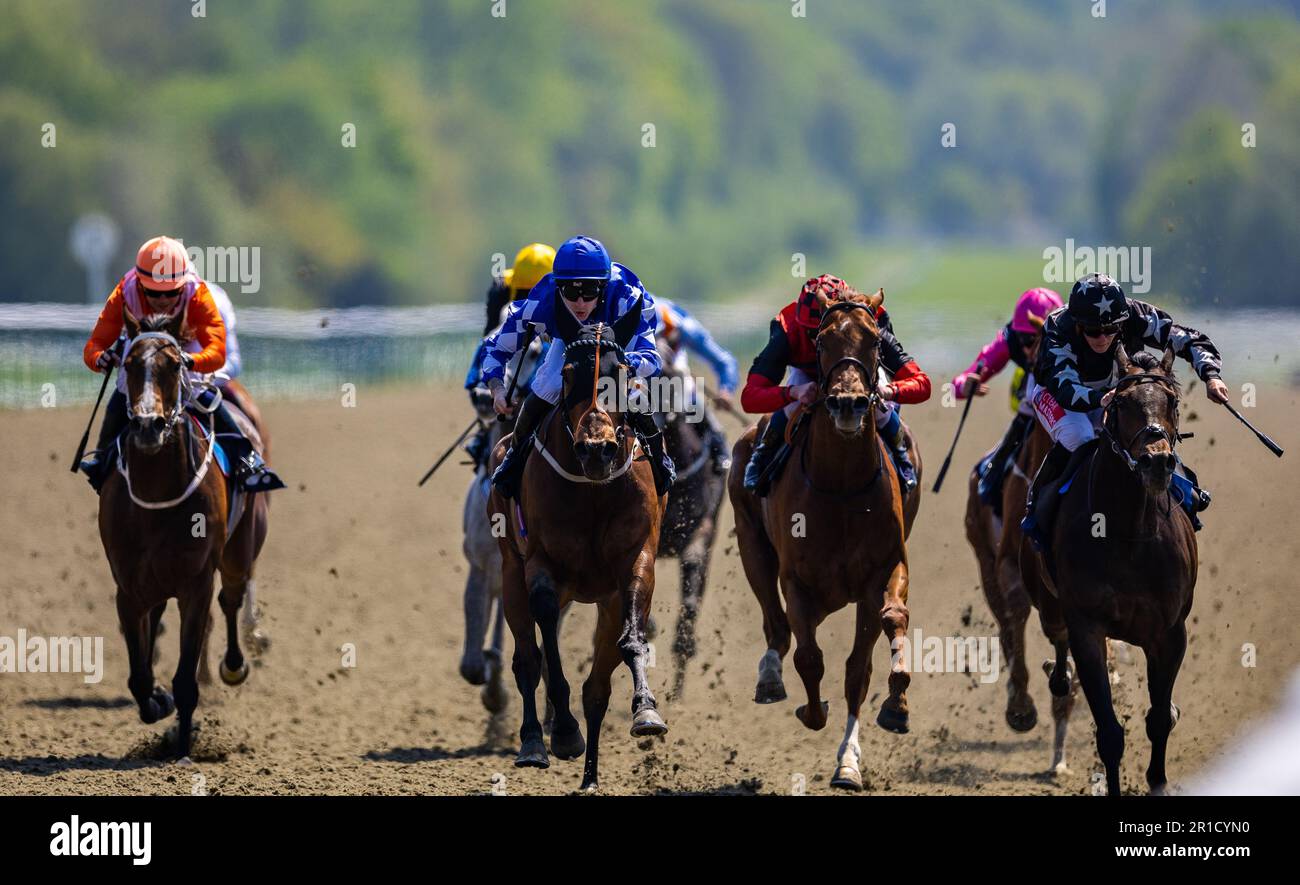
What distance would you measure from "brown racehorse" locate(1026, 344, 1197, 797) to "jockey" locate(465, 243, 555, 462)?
359 centimetres

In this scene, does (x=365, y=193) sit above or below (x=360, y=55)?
below

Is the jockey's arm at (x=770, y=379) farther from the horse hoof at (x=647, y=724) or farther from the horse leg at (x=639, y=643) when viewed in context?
the horse hoof at (x=647, y=724)

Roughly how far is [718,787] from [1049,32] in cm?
9321

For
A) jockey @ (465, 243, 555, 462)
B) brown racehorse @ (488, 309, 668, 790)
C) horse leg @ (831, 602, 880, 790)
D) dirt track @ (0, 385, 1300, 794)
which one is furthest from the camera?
jockey @ (465, 243, 555, 462)

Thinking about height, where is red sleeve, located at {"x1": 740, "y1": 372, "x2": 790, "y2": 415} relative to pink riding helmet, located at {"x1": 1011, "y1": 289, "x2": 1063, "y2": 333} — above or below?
below

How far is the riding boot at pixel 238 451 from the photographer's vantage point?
1020 cm

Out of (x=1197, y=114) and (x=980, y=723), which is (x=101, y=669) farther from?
(x=1197, y=114)

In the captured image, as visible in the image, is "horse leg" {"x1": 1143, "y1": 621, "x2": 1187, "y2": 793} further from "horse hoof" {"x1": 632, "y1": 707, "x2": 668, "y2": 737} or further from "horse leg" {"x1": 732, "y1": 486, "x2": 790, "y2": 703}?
"horse hoof" {"x1": 632, "y1": 707, "x2": 668, "y2": 737}

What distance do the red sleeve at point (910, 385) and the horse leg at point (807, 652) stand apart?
3.16 feet

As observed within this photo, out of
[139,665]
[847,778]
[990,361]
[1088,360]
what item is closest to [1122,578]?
[1088,360]

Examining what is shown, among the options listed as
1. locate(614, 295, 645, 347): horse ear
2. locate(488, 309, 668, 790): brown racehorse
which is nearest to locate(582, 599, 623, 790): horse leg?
locate(488, 309, 668, 790): brown racehorse

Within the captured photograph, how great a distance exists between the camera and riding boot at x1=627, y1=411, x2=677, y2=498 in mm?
8656
